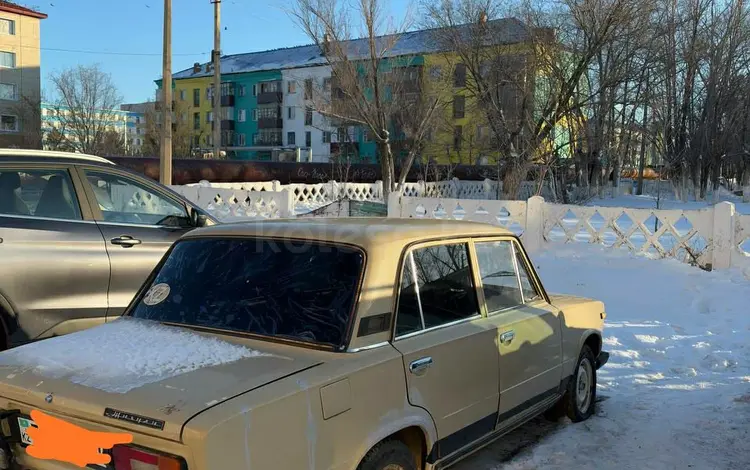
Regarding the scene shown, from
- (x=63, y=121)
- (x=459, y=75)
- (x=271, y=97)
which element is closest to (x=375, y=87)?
(x=459, y=75)

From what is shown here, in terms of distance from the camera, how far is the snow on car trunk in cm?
240

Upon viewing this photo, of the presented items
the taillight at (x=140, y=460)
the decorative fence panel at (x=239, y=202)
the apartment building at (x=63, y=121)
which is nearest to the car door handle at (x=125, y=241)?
the taillight at (x=140, y=460)

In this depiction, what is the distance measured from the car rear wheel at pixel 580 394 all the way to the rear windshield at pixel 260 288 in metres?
2.45

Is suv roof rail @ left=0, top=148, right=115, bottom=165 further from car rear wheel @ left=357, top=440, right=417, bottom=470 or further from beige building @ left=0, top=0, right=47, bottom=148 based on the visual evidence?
beige building @ left=0, top=0, right=47, bottom=148

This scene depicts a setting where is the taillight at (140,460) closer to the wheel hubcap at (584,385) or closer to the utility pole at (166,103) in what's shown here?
the wheel hubcap at (584,385)

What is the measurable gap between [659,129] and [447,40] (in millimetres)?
14617

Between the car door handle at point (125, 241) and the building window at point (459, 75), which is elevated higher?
the building window at point (459, 75)

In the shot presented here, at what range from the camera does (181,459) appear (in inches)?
89.4

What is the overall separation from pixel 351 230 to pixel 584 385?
266 centimetres

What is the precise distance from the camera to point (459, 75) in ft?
87.9

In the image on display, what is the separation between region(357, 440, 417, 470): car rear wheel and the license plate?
1372 millimetres

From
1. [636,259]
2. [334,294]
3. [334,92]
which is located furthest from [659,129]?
[334,294]

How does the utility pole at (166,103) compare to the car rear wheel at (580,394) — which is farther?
the utility pole at (166,103)

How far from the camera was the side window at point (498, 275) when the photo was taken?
13.1ft
